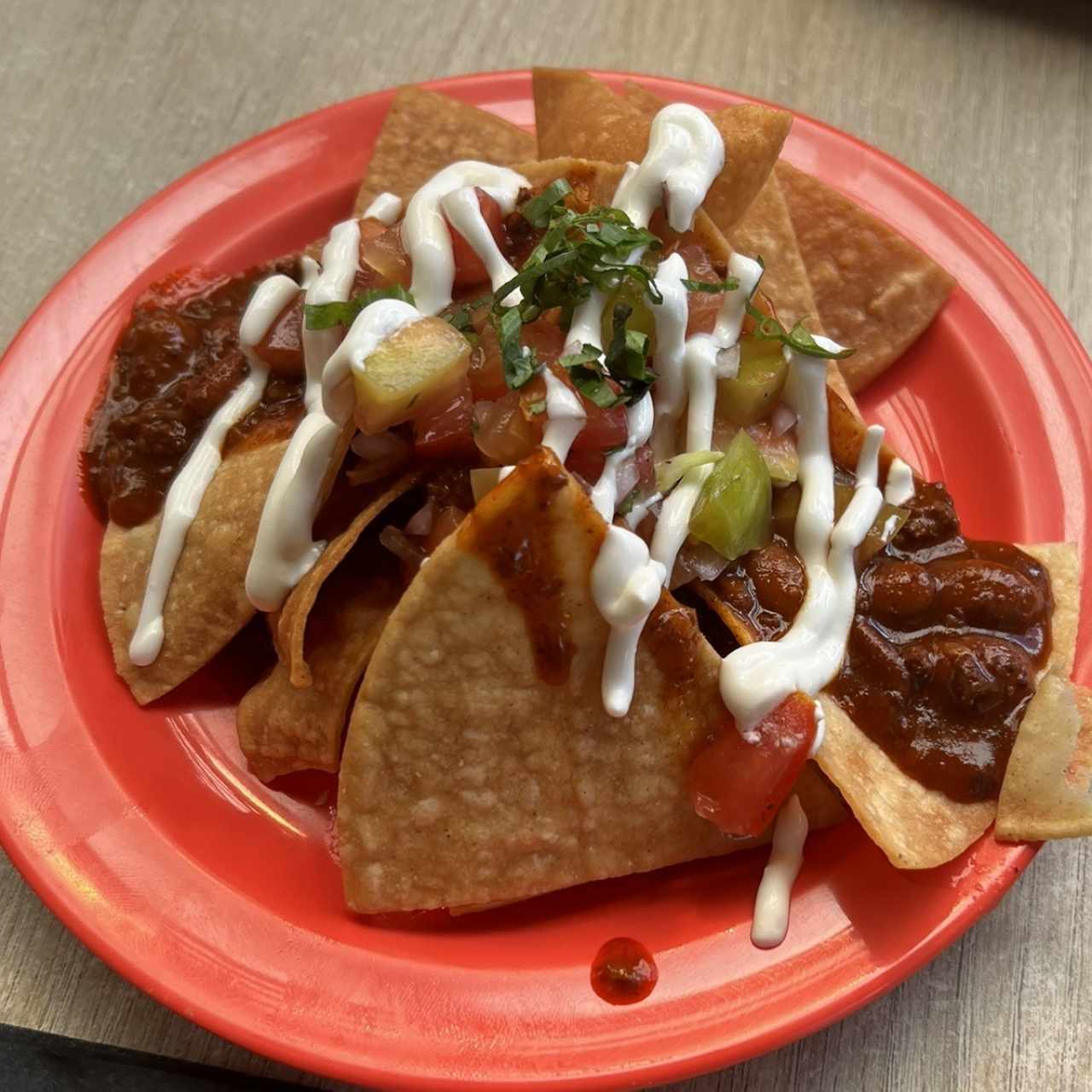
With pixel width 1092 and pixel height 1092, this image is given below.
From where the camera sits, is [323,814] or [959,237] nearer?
[323,814]

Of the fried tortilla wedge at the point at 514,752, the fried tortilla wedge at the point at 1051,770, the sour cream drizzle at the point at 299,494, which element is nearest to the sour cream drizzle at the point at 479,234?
the sour cream drizzle at the point at 299,494

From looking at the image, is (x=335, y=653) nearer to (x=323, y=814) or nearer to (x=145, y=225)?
(x=323, y=814)

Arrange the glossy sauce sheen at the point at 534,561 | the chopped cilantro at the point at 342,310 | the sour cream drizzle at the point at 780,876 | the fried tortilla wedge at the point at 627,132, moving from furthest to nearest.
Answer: the fried tortilla wedge at the point at 627,132
the chopped cilantro at the point at 342,310
the sour cream drizzle at the point at 780,876
the glossy sauce sheen at the point at 534,561

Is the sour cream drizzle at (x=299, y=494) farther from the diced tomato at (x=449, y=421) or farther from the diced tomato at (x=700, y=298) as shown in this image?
the diced tomato at (x=700, y=298)

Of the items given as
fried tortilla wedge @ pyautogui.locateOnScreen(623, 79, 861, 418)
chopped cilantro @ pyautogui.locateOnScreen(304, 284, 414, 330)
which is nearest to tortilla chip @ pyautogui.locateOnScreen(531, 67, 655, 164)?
fried tortilla wedge @ pyautogui.locateOnScreen(623, 79, 861, 418)

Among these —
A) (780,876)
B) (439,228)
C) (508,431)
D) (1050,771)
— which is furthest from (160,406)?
(1050,771)

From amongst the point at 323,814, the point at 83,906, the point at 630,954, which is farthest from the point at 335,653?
the point at 630,954

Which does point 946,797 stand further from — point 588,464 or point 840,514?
point 588,464

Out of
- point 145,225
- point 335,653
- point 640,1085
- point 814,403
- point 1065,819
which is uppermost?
point 145,225
